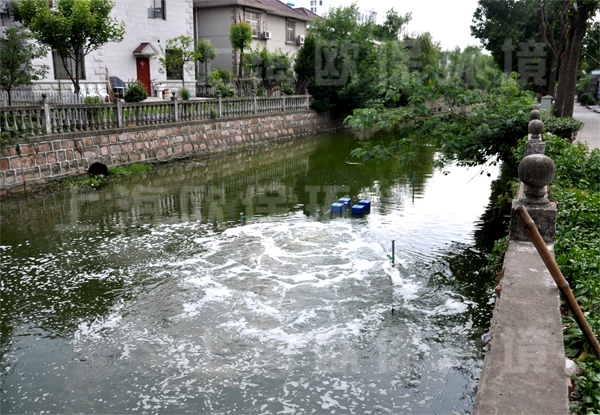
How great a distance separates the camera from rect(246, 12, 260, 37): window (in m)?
35.7

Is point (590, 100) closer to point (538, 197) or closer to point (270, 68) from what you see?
point (270, 68)

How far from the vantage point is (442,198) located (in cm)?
1385

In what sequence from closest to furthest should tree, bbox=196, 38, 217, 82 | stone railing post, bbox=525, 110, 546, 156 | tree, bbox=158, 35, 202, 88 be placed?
stone railing post, bbox=525, 110, 546, 156 → tree, bbox=158, 35, 202, 88 → tree, bbox=196, 38, 217, 82

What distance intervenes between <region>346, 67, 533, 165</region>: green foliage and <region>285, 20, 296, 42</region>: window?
31582 millimetres

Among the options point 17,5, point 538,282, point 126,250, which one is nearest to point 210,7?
point 17,5

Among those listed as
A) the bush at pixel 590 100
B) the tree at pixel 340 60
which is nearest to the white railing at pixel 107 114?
the tree at pixel 340 60

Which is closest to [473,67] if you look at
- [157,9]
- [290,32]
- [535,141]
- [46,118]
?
[290,32]

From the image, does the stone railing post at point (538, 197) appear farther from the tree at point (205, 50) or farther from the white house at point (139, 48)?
the tree at point (205, 50)

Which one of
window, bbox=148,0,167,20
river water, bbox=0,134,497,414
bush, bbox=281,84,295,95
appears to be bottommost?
river water, bbox=0,134,497,414

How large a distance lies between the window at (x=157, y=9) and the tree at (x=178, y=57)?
4.56 feet

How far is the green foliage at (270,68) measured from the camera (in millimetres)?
30938

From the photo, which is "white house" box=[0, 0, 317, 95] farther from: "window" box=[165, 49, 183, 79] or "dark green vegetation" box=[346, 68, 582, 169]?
"dark green vegetation" box=[346, 68, 582, 169]

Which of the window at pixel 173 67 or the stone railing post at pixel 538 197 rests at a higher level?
the window at pixel 173 67

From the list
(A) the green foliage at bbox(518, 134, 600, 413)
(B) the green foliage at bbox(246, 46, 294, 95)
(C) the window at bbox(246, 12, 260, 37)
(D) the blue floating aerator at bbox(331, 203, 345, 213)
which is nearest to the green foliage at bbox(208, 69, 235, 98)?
(B) the green foliage at bbox(246, 46, 294, 95)
